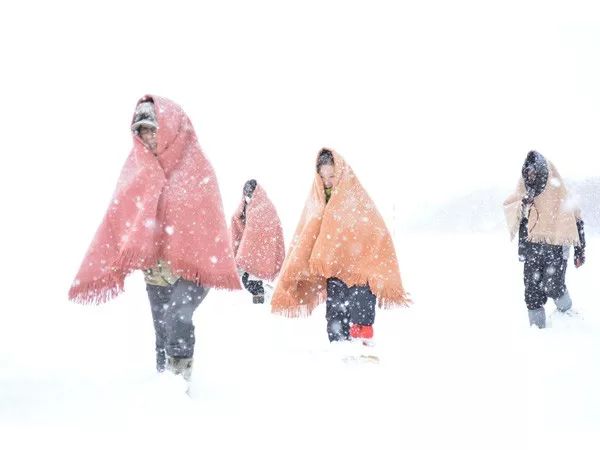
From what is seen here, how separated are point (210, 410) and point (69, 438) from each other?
2.49 ft

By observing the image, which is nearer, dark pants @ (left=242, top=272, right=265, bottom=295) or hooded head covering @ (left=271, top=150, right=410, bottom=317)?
hooded head covering @ (left=271, top=150, right=410, bottom=317)

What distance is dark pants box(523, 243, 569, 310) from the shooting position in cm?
627

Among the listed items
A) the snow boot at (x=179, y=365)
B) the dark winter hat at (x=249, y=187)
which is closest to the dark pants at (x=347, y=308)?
the snow boot at (x=179, y=365)

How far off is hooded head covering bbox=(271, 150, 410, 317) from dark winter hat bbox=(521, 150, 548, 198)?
2.31 meters

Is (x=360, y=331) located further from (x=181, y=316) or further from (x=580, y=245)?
(x=580, y=245)

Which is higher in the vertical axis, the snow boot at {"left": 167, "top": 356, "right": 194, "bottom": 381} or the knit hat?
the knit hat

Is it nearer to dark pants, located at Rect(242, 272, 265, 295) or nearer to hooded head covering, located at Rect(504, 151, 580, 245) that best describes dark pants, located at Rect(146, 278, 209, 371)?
hooded head covering, located at Rect(504, 151, 580, 245)

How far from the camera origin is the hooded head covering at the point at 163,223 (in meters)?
3.46

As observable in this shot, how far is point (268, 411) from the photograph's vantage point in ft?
10.5

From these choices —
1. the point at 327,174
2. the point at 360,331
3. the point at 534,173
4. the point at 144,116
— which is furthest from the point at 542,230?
the point at 144,116

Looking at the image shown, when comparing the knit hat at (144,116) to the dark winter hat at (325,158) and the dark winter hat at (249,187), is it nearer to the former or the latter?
the dark winter hat at (325,158)

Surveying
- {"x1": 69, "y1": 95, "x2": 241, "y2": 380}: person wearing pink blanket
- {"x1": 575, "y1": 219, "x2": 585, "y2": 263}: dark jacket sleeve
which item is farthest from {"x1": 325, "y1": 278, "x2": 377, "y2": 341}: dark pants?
{"x1": 575, "y1": 219, "x2": 585, "y2": 263}: dark jacket sleeve

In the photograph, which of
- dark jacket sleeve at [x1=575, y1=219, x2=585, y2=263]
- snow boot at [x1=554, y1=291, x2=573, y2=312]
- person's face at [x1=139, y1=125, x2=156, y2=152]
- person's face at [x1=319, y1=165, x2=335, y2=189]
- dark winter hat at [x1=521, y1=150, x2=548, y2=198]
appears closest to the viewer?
person's face at [x1=139, y1=125, x2=156, y2=152]

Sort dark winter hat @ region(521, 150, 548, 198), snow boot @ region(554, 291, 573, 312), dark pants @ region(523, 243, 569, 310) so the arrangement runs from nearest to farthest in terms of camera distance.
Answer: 1. dark pants @ region(523, 243, 569, 310)
2. dark winter hat @ region(521, 150, 548, 198)
3. snow boot @ region(554, 291, 573, 312)
